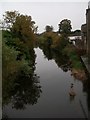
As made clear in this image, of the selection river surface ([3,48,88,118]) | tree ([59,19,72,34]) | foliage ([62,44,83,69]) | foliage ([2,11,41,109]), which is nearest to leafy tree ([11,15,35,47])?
foliage ([2,11,41,109])

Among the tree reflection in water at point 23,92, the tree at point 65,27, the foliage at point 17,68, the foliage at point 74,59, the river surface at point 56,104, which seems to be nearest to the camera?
the river surface at point 56,104

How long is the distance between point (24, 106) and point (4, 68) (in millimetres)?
2799

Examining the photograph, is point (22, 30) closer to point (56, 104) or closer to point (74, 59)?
point (74, 59)

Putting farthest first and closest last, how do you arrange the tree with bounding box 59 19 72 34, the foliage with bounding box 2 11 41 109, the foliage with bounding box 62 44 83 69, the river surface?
1. the tree with bounding box 59 19 72 34
2. the foliage with bounding box 62 44 83 69
3. the foliage with bounding box 2 11 41 109
4. the river surface

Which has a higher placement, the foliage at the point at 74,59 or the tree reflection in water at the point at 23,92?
the foliage at the point at 74,59

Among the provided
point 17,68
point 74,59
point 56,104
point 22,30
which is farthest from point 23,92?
point 74,59

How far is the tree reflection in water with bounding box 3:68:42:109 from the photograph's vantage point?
1483 centimetres

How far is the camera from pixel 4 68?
41.3ft

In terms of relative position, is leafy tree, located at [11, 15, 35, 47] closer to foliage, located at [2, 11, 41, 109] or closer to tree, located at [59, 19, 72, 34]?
foliage, located at [2, 11, 41, 109]

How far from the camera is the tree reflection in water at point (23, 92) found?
48.7 feet

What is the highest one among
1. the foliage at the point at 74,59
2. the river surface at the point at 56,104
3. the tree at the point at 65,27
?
the tree at the point at 65,27

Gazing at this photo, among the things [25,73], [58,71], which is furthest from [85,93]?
[58,71]

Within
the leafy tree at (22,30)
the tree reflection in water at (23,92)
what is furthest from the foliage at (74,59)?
the tree reflection in water at (23,92)

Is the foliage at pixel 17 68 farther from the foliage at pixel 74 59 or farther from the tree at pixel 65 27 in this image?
the tree at pixel 65 27
